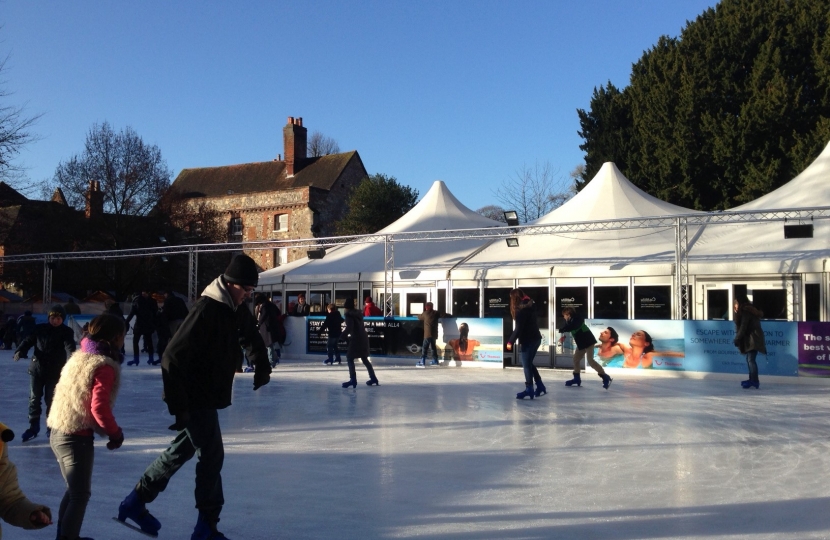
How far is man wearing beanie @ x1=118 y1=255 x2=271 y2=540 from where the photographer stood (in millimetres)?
4156

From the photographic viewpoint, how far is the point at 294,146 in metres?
49.8

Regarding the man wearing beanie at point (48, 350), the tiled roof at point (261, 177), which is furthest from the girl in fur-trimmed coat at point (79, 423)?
the tiled roof at point (261, 177)

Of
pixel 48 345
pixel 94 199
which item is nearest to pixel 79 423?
pixel 48 345

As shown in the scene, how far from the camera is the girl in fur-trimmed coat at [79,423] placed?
3.95 meters

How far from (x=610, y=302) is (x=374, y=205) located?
986 inches


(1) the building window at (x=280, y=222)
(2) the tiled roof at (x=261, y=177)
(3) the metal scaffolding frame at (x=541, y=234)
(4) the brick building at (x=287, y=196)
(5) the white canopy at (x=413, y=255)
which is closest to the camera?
(3) the metal scaffolding frame at (x=541, y=234)

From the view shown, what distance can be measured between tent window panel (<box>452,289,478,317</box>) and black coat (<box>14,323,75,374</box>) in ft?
47.9

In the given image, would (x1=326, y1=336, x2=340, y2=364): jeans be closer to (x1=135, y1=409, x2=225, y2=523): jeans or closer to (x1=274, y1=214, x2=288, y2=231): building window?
(x1=135, y1=409, x2=225, y2=523): jeans

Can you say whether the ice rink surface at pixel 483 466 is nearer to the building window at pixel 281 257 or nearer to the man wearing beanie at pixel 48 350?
the man wearing beanie at pixel 48 350

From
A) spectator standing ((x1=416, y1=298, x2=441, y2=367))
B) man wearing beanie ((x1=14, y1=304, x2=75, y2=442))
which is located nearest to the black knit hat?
man wearing beanie ((x1=14, y1=304, x2=75, y2=442))

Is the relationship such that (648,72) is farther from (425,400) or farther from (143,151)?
(425,400)

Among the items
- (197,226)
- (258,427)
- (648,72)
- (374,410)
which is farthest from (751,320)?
(197,226)

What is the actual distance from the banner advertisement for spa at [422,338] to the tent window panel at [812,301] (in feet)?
21.7

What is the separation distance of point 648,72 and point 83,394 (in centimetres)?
3498
